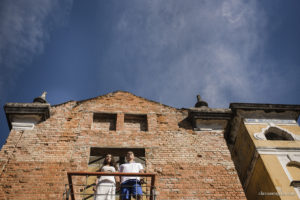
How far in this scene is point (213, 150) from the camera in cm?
916

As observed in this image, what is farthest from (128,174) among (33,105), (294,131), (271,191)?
(294,131)

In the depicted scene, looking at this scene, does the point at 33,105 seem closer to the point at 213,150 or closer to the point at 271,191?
the point at 213,150

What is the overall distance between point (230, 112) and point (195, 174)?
10.4 feet

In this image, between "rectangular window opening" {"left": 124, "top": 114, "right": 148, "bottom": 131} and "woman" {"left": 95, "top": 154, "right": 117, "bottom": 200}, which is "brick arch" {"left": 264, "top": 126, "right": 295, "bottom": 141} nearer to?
"rectangular window opening" {"left": 124, "top": 114, "right": 148, "bottom": 131}

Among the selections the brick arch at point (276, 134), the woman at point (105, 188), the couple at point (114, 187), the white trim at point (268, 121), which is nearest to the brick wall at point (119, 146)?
the couple at point (114, 187)

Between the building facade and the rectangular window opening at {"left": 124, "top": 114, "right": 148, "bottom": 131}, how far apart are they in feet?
0.12

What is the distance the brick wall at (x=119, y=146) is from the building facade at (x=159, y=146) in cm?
3

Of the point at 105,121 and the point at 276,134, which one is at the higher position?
the point at 105,121

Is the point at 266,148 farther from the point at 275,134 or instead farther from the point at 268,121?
the point at 268,121

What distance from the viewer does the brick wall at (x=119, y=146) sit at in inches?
302

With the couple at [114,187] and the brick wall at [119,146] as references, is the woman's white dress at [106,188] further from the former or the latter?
the brick wall at [119,146]

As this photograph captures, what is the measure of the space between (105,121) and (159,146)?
2.33 meters

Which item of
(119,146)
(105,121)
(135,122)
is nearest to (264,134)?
(135,122)

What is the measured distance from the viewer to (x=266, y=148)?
9.55 metres
